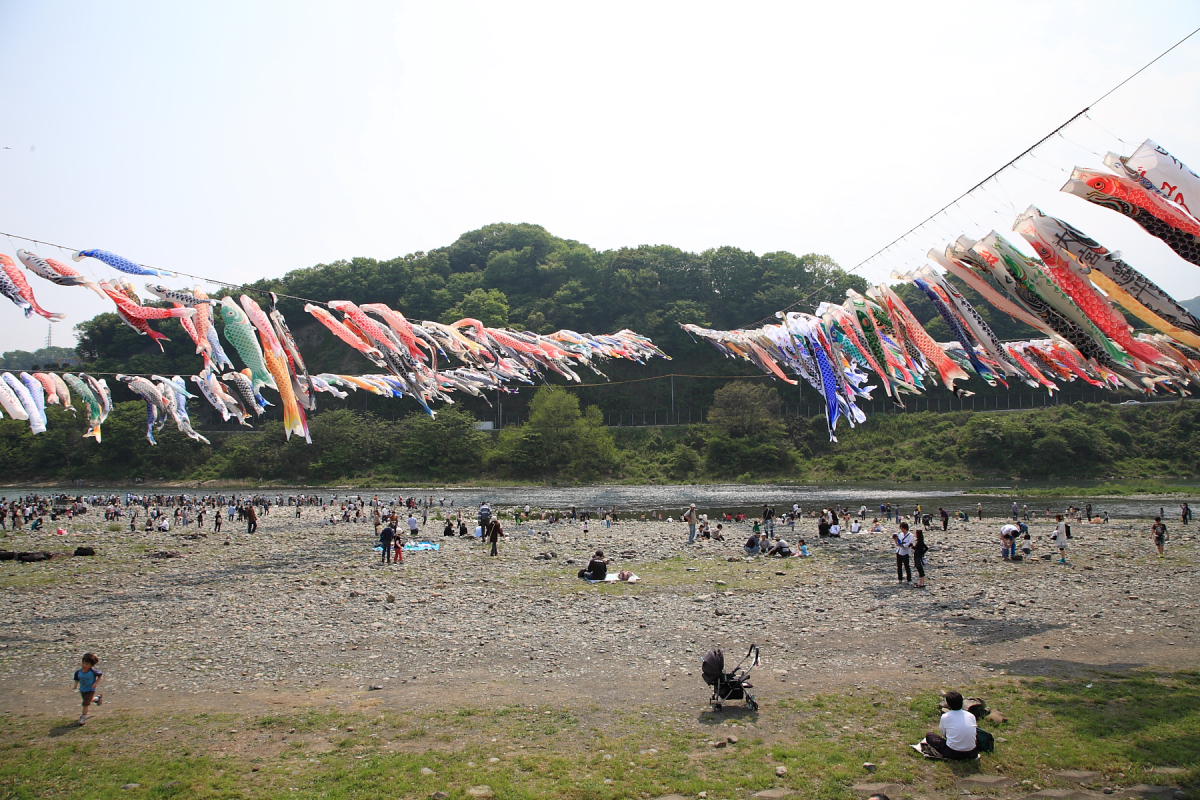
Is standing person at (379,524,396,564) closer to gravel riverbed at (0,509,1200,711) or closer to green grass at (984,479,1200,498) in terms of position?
gravel riverbed at (0,509,1200,711)

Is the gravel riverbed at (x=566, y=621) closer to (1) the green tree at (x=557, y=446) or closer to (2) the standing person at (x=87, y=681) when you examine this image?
(2) the standing person at (x=87, y=681)

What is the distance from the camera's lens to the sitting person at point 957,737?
561cm

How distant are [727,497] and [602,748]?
34.7 metres

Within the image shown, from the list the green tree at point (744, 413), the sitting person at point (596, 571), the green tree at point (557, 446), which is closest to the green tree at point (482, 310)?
the green tree at point (557, 446)

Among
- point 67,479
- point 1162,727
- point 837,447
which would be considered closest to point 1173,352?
point 1162,727

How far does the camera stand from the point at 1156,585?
1245cm

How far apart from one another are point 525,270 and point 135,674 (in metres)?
73.5

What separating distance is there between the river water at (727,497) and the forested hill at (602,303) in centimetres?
1624

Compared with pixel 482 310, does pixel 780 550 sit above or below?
below

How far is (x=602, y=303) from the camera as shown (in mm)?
71812

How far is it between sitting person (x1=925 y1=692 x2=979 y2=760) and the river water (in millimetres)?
24625

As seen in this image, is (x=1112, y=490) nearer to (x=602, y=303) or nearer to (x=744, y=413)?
(x=744, y=413)

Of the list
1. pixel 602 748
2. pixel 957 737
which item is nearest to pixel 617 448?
pixel 602 748

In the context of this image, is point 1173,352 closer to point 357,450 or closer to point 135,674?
point 135,674
